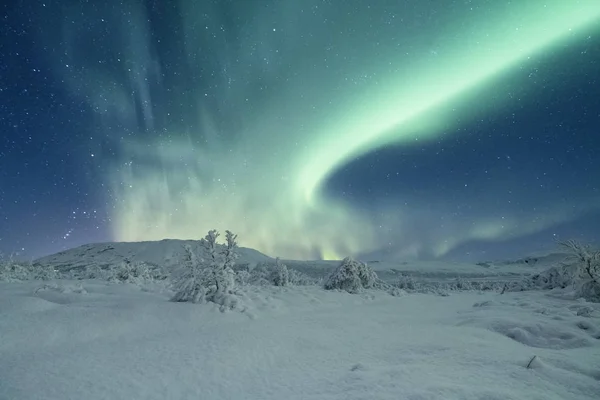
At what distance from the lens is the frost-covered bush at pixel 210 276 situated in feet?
36.3

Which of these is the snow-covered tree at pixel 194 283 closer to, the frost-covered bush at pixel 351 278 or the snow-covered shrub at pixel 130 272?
the snow-covered shrub at pixel 130 272

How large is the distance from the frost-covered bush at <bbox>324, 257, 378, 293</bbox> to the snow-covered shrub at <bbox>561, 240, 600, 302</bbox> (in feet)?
39.1

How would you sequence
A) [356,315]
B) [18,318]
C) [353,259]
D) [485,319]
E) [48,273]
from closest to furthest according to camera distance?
[18,318] < [485,319] < [356,315] < [48,273] < [353,259]

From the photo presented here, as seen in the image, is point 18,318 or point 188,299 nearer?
point 18,318

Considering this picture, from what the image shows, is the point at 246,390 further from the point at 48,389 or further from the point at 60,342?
the point at 60,342

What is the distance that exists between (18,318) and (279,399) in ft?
22.8

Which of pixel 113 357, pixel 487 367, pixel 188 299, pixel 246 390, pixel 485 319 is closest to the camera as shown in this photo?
pixel 246 390

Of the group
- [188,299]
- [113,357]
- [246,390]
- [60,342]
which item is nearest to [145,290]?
[188,299]

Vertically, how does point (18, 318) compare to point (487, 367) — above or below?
above

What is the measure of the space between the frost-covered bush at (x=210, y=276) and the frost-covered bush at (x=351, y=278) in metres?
10.8

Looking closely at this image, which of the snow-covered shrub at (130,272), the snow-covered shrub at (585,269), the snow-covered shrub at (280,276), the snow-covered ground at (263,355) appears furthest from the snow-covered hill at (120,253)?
the snow-covered ground at (263,355)

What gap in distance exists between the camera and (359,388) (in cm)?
414

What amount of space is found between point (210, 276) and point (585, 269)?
19278 millimetres

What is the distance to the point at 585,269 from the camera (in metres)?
16.2
